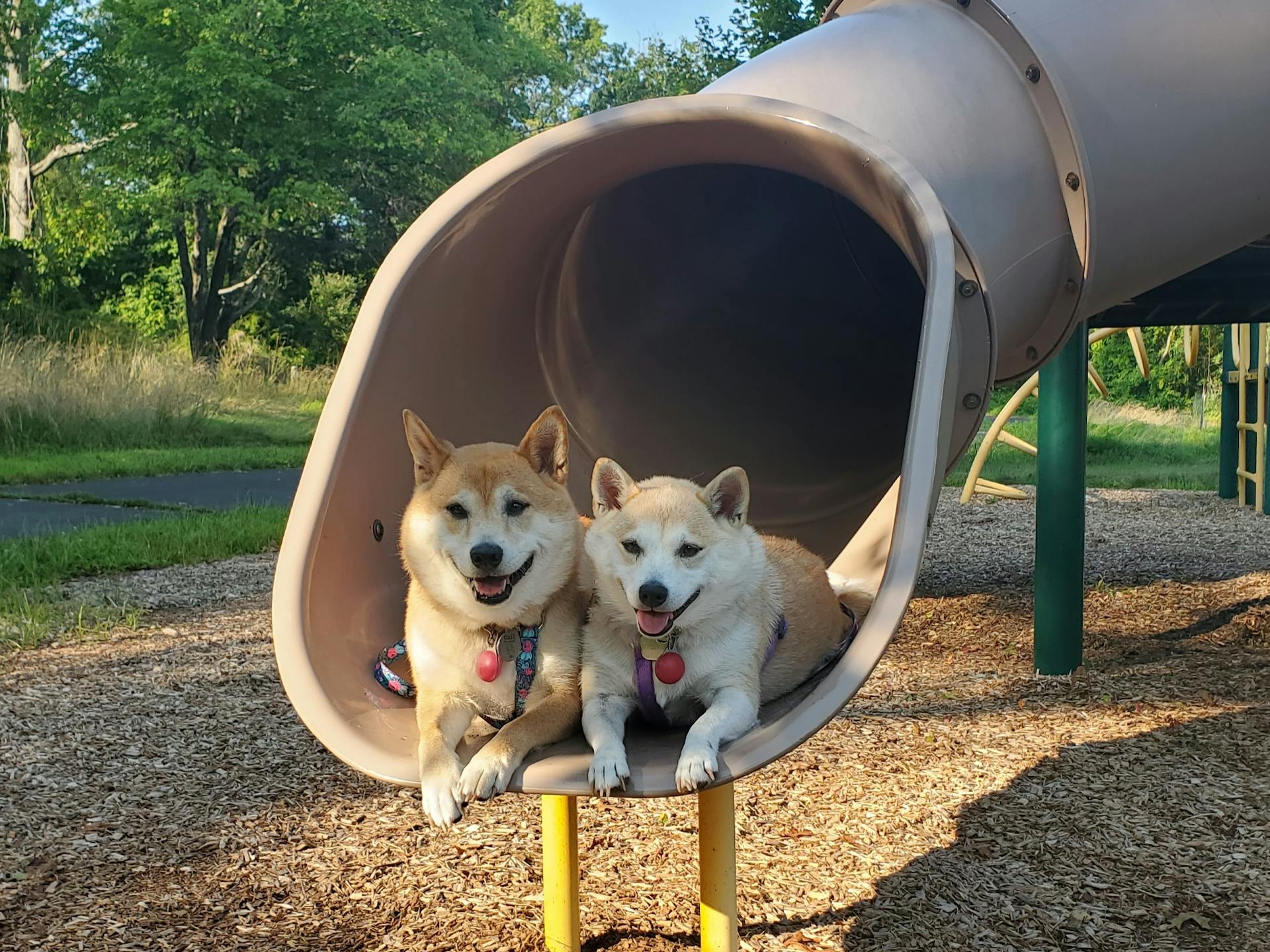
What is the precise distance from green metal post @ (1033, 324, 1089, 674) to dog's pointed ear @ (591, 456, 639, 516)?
257 centimetres

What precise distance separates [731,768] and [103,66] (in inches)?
785

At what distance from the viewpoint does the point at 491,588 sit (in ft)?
7.29

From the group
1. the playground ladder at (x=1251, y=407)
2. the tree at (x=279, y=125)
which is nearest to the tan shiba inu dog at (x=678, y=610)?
the playground ladder at (x=1251, y=407)

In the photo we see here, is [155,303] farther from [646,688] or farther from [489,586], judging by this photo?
[646,688]

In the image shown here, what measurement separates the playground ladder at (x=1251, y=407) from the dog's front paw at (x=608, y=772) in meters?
9.12

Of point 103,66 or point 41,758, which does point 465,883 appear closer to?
point 41,758

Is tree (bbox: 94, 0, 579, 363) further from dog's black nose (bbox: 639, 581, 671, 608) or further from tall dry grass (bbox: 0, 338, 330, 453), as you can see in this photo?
dog's black nose (bbox: 639, 581, 671, 608)

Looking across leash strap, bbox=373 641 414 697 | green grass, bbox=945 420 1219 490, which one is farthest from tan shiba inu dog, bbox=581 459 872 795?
green grass, bbox=945 420 1219 490

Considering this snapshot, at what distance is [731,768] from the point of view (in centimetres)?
186

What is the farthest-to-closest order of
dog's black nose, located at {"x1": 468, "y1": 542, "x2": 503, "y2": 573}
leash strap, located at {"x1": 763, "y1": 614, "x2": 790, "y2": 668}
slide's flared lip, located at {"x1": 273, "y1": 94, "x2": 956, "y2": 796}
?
leash strap, located at {"x1": 763, "y1": 614, "x2": 790, "y2": 668} < dog's black nose, located at {"x1": 468, "y1": 542, "x2": 503, "y2": 573} < slide's flared lip, located at {"x1": 273, "y1": 94, "x2": 956, "y2": 796}

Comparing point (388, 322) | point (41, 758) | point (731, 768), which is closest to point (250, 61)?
point (41, 758)

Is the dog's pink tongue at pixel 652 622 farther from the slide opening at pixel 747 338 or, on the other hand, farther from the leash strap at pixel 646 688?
the slide opening at pixel 747 338

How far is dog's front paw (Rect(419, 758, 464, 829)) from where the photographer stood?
1846 mm

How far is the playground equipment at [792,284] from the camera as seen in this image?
2.26m
